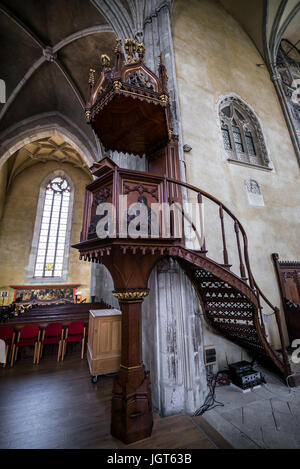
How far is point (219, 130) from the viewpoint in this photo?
16.5 feet

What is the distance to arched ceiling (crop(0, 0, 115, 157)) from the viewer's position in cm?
669

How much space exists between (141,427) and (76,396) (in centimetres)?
136

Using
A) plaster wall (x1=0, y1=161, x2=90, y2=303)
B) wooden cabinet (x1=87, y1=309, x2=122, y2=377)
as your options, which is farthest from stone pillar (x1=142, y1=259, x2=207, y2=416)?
plaster wall (x1=0, y1=161, x2=90, y2=303)

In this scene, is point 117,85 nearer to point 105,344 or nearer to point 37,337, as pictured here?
point 105,344

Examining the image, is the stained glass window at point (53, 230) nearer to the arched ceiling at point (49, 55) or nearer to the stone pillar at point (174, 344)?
the arched ceiling at point (49, 55)

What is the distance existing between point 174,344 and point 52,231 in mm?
12734

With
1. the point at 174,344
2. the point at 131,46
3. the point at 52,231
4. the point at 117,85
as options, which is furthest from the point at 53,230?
the point at 174,344

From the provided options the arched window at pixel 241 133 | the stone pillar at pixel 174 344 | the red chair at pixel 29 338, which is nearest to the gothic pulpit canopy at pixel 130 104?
the stone pillar at pixel 174 344

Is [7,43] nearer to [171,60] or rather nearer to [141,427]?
[171,60]

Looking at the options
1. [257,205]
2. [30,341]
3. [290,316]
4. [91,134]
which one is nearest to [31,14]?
[91,134]

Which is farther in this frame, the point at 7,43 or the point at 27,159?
the point at 27,159

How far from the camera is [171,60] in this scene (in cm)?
438

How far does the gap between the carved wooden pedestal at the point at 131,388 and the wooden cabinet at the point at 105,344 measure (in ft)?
4.62

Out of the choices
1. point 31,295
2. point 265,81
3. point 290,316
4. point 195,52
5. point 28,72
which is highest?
point 28,72
